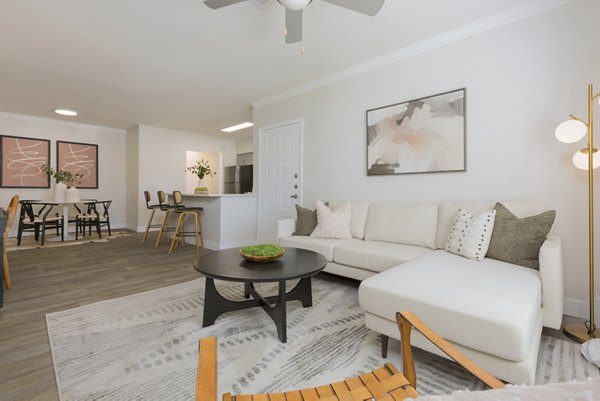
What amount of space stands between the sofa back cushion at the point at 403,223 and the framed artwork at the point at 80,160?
261 inches

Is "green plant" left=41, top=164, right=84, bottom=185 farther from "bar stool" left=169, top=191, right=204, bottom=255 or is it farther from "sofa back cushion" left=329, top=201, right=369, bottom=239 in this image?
"sofa back cushion" left=329, top=201, right=369, bottom=239

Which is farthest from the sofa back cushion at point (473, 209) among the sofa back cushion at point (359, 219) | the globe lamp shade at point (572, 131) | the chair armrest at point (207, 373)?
the chair armrest at point (207, 373)

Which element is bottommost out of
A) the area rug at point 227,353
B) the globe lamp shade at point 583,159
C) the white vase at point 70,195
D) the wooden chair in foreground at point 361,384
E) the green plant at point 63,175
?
the area rug at point 227,353

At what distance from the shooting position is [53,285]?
278cm

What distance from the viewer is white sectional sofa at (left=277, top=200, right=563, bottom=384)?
1.18 m

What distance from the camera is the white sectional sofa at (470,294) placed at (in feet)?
3.87

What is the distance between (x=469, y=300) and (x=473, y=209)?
54.6 inches

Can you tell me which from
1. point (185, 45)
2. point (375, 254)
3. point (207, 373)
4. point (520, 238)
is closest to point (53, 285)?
point (185, 45)

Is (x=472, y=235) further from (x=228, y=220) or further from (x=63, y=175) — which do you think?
(x=63, y=175)

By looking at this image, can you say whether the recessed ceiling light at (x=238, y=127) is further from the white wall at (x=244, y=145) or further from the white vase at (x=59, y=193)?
the white vase at (x=59, y=193)

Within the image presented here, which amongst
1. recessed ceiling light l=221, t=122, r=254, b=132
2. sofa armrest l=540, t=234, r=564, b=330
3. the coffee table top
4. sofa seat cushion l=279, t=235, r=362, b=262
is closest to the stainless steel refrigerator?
recessed ceiling light l=221, t=122, r=254, b=132

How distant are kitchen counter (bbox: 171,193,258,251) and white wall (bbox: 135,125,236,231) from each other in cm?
235

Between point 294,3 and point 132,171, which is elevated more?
point 294,3

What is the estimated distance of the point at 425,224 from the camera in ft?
8.67
